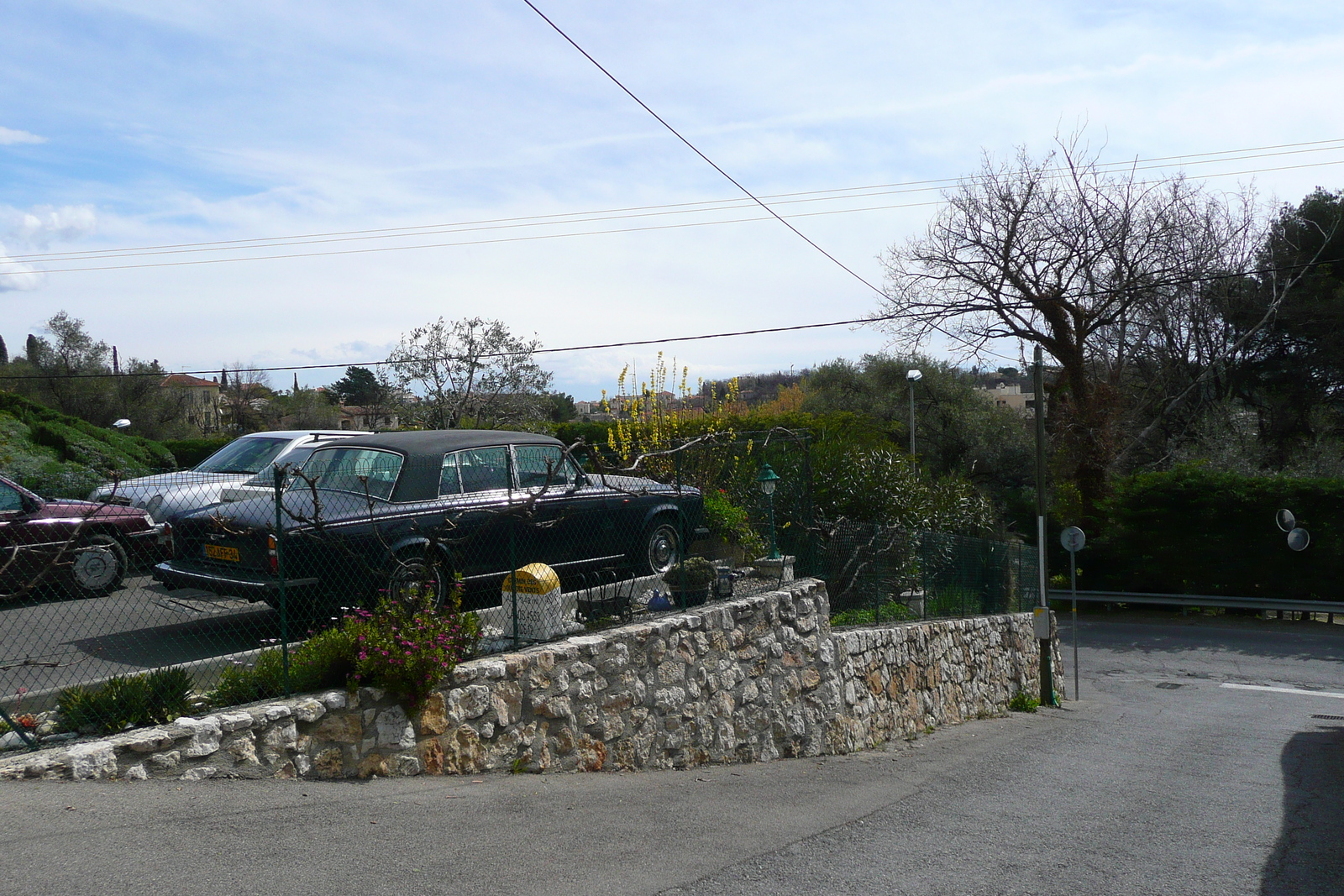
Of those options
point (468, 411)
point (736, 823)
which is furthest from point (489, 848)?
point (468, 411)

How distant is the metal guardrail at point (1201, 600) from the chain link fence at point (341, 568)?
20510 millimetres

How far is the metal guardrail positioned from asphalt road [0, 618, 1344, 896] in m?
17.6

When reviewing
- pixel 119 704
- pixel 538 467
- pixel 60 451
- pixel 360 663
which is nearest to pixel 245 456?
pixel 538 467

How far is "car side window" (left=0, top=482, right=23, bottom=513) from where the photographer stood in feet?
24.7

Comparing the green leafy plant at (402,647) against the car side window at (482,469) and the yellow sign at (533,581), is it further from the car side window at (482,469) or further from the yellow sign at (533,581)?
the car side window at (482,469)

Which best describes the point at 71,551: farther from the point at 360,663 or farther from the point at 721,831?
the point at 721,831

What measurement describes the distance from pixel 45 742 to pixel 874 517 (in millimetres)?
12718

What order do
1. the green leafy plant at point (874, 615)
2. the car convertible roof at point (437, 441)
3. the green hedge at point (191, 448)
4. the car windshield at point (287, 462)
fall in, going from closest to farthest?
the car convertible roof at point (437, 441) → the car windshield at point (287, 462) → the green leafy plant at point (874, 615) → the green hedge at point (191, 448)

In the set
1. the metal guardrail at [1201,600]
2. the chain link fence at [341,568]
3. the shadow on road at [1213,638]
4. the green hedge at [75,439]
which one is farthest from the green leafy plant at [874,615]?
the metal guardrail at [1201,600]

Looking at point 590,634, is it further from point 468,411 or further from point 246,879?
point 468,411

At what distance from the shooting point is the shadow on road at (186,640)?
19.1 feet

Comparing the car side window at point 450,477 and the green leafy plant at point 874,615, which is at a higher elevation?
the car side window at point 450,477

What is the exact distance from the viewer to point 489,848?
4875 mm

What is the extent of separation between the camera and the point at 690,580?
30.0 ft
